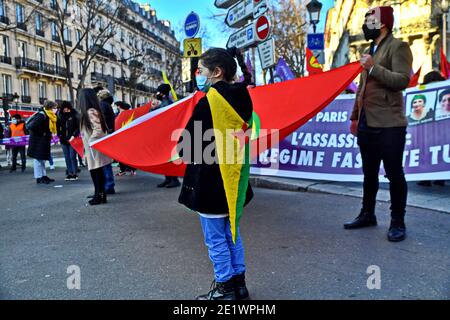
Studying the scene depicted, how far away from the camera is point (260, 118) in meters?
4.85

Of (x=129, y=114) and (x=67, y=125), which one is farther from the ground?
(x=129, y=114)

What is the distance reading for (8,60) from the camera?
40.9 meters

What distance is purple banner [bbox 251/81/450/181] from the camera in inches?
233

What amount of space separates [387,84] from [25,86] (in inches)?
1836

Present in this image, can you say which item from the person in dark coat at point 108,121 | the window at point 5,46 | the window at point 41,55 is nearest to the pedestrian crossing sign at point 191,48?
the person in dark coat at point 108,121

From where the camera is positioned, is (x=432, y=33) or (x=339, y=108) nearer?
(x=339, y=108)

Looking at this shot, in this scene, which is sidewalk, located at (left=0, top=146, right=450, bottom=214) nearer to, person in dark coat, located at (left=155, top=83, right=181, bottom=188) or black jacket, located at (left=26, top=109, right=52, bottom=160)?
person in dark coat, located at (left=155, top=83, right=181, bottom=188)

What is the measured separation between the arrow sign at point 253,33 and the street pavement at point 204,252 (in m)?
3.60

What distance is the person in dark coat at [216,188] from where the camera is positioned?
2637 millimetres

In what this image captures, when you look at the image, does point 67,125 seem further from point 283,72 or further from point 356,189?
point 356,189

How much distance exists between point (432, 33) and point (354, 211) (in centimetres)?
2244

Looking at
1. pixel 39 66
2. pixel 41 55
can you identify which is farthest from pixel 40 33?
pixel 39 66
